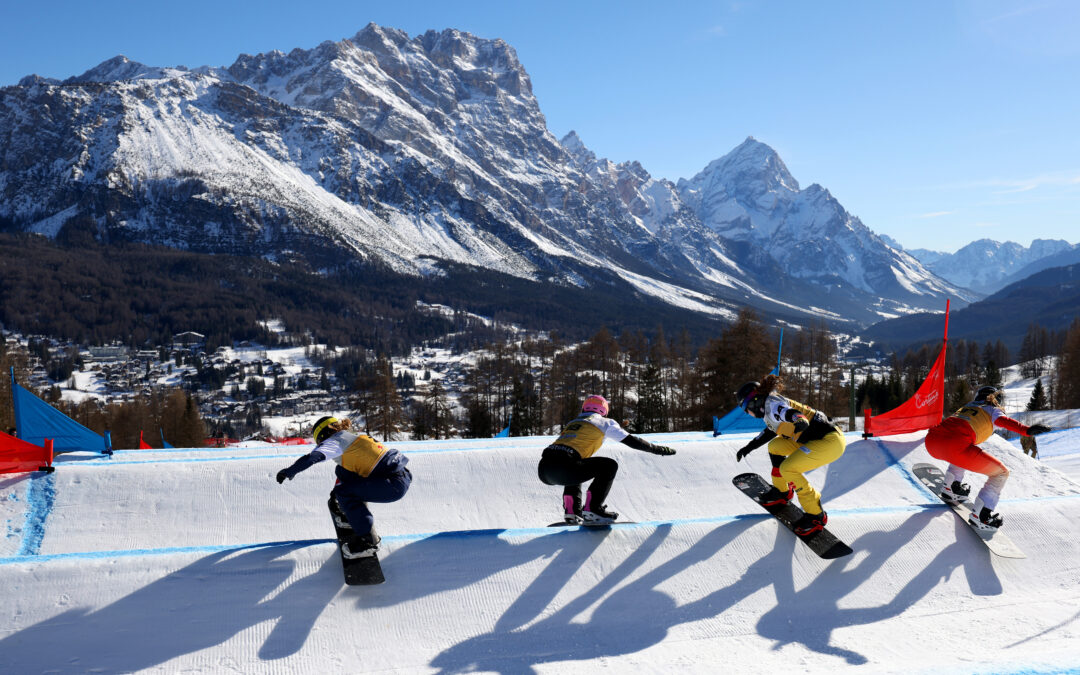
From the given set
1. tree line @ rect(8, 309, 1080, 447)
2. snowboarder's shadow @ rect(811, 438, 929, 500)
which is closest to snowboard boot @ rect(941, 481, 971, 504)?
snowboarder's shadow @ rect(811, 438, 929, 500)

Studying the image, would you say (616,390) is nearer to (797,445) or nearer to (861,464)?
(861,464)

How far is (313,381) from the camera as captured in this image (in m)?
145

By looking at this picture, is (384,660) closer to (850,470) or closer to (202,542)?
(202,542)

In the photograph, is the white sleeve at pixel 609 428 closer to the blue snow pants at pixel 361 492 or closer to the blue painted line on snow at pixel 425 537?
the blue painted line on snow at pixel 425 537

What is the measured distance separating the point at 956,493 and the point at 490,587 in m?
6.59

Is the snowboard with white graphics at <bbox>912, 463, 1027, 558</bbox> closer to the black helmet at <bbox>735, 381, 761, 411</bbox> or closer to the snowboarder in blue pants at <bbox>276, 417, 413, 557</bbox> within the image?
the black helmet at <bbox>735, 381, 761, 411</bbox>

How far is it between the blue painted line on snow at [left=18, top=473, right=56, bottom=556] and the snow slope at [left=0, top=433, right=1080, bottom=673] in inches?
A: 0.9

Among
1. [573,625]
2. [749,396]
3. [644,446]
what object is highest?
[749,396]

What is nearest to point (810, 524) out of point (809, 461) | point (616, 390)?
point (809, 461)

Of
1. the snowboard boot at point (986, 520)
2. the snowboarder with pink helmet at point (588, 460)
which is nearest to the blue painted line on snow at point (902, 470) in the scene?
the snowboard boot at point (986, 520)

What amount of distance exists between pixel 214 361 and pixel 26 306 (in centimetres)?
7744

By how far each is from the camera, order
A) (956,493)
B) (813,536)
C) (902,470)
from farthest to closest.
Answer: (902,470), (956,493), (813,536)

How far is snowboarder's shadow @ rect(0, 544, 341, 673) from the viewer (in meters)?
5.29

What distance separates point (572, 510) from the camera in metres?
7.86
